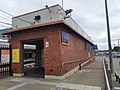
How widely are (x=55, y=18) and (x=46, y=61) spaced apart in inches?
133

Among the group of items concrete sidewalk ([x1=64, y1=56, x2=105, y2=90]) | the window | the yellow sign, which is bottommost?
concrete sidewalk ([x1=64, y1=56, x2=105, y2=90])

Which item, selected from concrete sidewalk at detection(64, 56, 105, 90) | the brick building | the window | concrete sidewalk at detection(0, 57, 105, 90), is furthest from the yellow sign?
concrete sidewalk at detection(64, 56, 105, 90)

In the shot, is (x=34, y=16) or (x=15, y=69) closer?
(x=15, y=69)

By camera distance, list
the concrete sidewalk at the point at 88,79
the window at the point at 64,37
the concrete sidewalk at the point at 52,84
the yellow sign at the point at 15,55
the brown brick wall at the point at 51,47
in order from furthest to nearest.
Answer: the yellow sign at the point at 15,55, the window at the point at 64,37, the brown brick wall at the point at 51,47, the concrete sidewalk at the point at 88,79, the concrete sidewalk at the point at 52,84

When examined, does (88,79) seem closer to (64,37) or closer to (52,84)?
(52,84)

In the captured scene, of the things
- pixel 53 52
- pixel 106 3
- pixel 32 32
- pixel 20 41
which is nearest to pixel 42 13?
pixel 32 32

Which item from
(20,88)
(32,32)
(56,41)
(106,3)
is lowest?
(20,88)

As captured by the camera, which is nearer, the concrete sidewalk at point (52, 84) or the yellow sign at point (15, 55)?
the concrete sidewalk at point (52, 84)

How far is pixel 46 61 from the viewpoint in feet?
38.2

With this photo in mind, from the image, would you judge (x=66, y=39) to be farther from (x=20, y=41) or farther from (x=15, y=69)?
(x=15, y=69)

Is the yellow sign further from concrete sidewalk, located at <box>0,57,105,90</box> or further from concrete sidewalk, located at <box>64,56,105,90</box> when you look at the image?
concrete sidewalk, located at <box>64,56,105,90</box>

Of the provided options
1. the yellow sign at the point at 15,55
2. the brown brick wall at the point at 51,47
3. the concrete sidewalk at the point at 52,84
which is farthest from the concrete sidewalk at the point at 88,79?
the yellow sign at the point at 15,55

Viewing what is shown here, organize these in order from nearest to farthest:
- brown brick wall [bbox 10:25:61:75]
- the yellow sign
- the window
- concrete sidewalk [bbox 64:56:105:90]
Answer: concrete sidewalk [bbox 64:56:105:90], brown brick wall [bbox 10:25:61:75], the window, the yellow sign

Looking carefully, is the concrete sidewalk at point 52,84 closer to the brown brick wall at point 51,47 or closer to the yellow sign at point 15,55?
the brown brick wall at point 51,47
